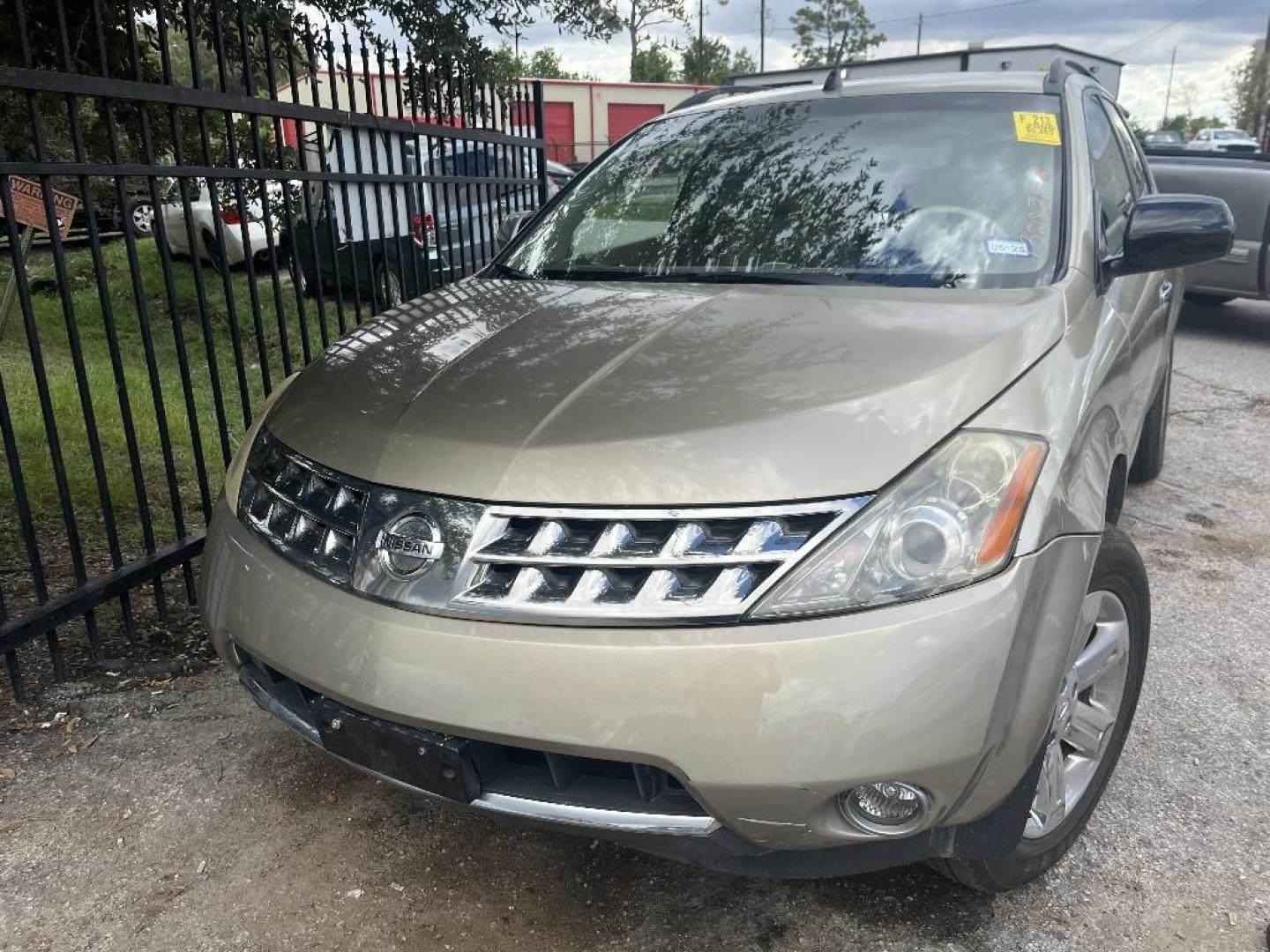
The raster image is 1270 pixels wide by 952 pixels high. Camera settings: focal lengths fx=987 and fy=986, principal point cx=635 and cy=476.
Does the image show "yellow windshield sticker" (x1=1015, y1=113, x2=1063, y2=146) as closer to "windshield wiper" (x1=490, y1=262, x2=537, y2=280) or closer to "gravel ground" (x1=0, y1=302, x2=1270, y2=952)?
"windshield wiper" (x1=490, y1=262, x2=537, y2=280)

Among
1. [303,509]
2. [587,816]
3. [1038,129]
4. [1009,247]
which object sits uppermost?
[1038,129]

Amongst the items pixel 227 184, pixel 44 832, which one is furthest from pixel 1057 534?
pixel 227 184

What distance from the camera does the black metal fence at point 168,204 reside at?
2.82 m

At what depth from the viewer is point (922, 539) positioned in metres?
1.63

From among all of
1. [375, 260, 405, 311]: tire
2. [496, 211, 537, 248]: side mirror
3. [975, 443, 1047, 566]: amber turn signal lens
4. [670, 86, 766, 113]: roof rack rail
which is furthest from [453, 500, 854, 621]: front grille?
[375, 260, 405, 311]: tire

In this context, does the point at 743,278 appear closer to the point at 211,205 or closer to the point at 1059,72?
the point at 1059,72

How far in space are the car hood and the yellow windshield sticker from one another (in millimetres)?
653

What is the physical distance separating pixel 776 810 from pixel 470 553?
2.19 feet

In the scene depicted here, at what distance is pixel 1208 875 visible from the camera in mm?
2154

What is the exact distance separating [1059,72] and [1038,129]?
1.42 feet

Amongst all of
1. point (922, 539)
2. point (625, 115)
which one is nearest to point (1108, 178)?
point (922, 539)

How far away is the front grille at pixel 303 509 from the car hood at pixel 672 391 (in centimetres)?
5

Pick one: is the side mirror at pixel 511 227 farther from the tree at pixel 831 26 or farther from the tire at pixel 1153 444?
the tree at pixel 831 26

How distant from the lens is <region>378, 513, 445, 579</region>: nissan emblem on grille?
5.71 ft
